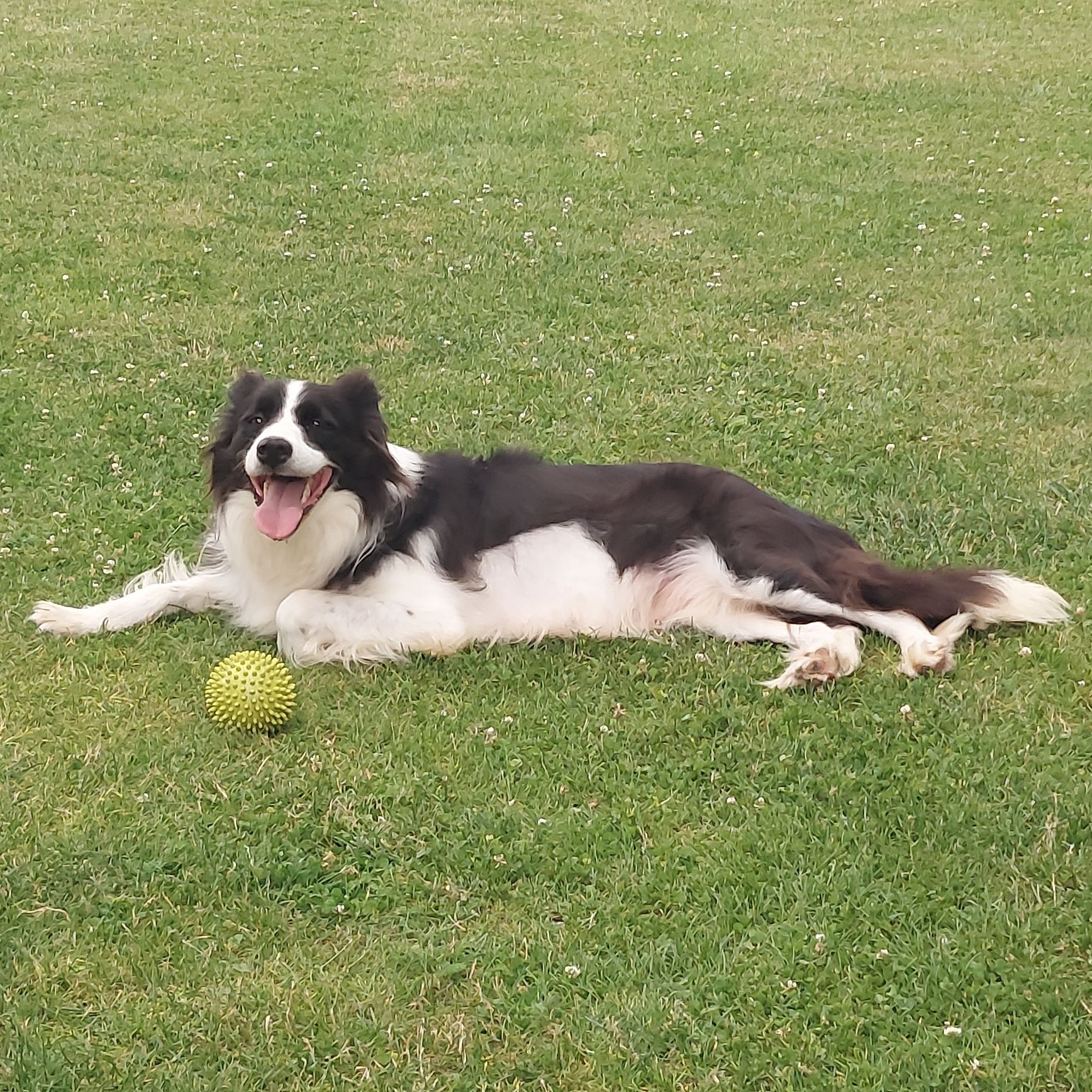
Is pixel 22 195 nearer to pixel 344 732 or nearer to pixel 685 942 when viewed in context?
pixel 344 732

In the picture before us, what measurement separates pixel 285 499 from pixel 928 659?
2458 millimetres

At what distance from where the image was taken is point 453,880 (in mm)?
3436

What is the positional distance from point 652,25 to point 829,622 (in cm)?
1133

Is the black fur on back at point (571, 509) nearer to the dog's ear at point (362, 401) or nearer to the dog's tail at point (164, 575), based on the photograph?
the dog's ear at point (362, 401)

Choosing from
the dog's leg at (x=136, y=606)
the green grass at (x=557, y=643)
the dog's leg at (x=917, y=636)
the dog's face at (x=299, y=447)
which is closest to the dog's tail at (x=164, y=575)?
the dog's leg at (x=136, y=606)

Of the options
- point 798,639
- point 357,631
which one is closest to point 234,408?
point 357,631

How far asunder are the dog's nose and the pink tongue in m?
0.16

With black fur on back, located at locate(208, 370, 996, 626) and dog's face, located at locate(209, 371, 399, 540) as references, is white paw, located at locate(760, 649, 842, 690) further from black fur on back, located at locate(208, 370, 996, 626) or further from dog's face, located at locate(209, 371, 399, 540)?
dog's face, located at locate(209, 371, 399, 540)

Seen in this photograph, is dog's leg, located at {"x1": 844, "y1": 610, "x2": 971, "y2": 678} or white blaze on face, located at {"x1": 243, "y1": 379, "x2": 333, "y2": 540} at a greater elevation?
white blaze on face, located at {"x1": 243, "y1": 379, "x2": 333, "y2": 540}

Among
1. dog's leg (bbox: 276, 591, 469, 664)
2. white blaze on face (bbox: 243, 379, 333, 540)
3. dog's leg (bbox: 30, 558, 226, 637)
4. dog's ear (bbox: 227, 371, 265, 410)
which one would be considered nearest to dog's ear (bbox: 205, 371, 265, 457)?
dog's ear (bbox: 227, 371, 265, 410)

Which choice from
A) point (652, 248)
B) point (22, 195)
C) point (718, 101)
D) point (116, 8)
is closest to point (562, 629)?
point (652, 248)

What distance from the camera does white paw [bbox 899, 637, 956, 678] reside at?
14.4 feet

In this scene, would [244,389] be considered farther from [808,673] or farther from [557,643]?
[808,673]

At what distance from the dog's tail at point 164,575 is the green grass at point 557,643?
13 centimetres
